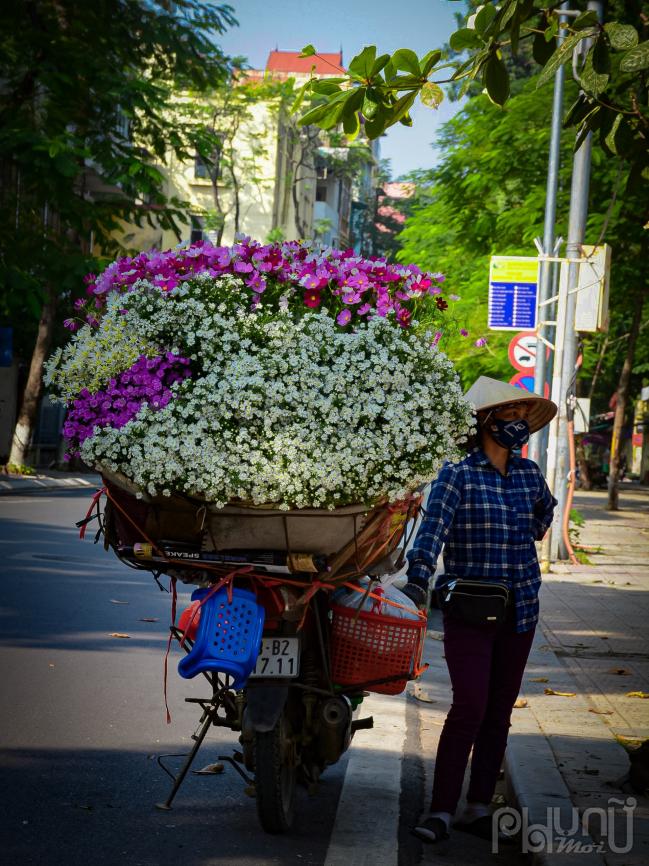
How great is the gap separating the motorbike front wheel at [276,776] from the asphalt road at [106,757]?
0.09m

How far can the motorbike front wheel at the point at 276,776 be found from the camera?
4.51 metres

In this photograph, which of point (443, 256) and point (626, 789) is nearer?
point (626, 789)

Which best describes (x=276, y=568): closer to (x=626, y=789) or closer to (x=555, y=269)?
(x=626, y=789)

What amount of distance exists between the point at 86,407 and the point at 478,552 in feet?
5.57

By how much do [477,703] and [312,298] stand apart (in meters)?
1.75

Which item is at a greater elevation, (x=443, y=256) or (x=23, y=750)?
(x=443, y=256)

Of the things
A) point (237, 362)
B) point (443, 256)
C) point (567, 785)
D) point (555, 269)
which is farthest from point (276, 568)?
point (443, 256)

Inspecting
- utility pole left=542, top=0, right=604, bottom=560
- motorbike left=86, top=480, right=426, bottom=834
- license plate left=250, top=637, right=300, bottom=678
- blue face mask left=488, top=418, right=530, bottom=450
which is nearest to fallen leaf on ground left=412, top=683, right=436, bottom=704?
motorbike left=86, top=480, right=426, bottom=834

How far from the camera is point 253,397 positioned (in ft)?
14.0

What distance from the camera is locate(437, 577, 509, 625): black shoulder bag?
4844 millimetres

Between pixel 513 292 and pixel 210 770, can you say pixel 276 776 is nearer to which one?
pixel 210 770

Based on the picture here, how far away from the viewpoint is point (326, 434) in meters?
4.32

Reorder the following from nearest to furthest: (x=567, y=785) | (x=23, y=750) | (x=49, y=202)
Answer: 1. (x=567, y=785)
2. (x=23, y=750)
3. (x=49, y=202)

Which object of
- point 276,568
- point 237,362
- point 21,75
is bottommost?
point 276,568
